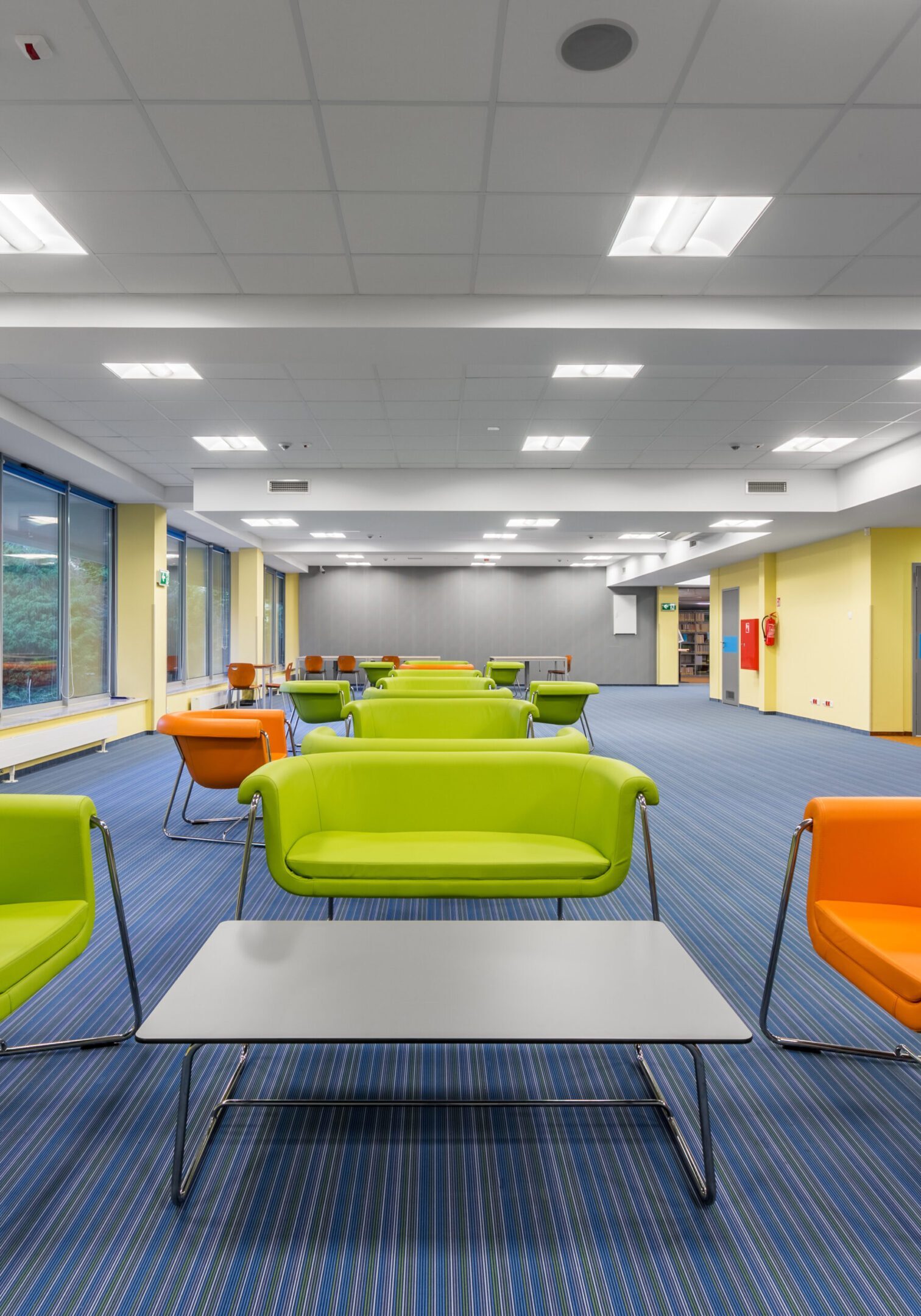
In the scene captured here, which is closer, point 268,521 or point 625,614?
point 268,521

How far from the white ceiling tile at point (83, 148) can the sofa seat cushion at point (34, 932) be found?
282cm

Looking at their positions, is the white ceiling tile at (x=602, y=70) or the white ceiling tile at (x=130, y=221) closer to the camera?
the white ceiling tile at (x=602, y=70)

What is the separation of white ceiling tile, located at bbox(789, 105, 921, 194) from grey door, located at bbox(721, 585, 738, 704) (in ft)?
35.9

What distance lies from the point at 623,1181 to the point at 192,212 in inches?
157

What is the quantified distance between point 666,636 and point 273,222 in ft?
54.4

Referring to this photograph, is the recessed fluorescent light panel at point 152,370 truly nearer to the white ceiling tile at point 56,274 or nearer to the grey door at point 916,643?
the white ceiling tile at point 56,274

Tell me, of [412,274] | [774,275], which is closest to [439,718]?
[412,274]

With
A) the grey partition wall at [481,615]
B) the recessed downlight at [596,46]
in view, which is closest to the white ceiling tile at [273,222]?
the recessed downlight at [596,46]

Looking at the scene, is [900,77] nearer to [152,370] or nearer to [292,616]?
[152,370]

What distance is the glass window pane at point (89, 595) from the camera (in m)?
8.38

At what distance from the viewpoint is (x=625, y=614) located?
18.7m

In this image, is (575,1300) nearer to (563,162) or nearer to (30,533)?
(563,162)

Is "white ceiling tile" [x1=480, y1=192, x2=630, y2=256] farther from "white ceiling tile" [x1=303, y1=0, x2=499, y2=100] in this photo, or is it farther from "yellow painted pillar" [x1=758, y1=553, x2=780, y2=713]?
"yellow painted pillar" [x1=758, y1=553, x2=780, y2=713]

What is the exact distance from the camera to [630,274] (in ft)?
12.7
